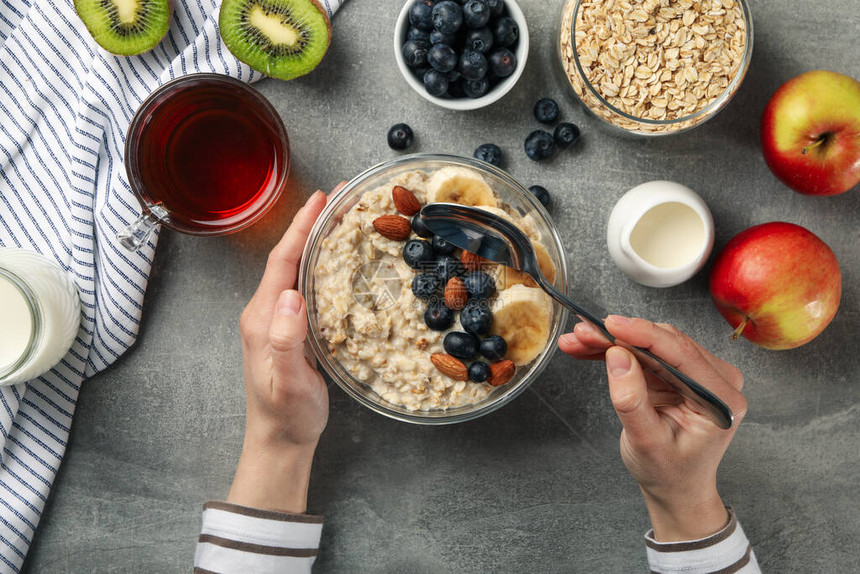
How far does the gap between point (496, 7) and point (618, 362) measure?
2.88ft

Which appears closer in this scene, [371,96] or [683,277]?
[683,277]

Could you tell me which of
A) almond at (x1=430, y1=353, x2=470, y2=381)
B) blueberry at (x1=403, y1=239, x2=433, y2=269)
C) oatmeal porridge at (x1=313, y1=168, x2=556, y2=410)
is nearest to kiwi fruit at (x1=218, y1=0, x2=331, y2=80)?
oatmeal porridge at (x1=313, y1=168, x2=556, y2=410)

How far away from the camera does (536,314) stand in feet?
4.27

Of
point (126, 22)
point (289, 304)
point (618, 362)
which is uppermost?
point (126, 22)

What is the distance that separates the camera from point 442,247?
1.30 m

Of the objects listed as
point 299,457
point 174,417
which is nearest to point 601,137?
point 299,457

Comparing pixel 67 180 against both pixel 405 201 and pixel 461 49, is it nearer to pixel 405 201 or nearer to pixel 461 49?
pixel 405 201

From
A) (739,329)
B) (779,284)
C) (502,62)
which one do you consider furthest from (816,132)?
(502,62)

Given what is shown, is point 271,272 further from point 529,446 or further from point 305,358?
point 529,446

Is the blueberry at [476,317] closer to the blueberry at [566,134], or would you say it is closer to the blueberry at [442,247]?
the blueberry at [442,247]

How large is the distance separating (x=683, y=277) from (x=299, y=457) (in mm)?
1024

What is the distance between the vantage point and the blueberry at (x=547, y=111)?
1.53 m

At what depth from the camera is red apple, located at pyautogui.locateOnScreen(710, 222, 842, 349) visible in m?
1.42

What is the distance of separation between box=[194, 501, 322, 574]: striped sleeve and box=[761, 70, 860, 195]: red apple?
1490 millimetres
